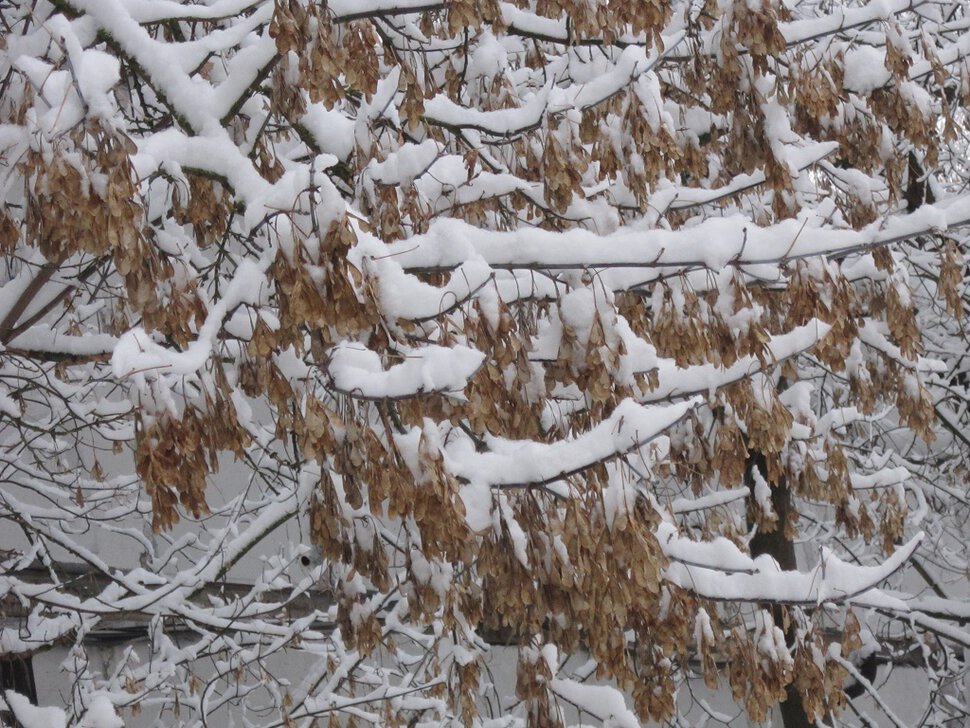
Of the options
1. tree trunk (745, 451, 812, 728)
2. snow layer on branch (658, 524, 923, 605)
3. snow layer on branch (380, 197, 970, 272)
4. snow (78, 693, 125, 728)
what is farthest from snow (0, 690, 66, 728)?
tree trunk (745, 451, 812, 728)

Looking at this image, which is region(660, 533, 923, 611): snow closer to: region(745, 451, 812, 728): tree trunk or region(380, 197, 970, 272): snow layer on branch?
region(380, 197, 970, 272): snow layer on branch

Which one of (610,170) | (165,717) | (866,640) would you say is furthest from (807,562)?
(610,170)

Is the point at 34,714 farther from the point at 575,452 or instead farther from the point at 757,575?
the point at 575,452

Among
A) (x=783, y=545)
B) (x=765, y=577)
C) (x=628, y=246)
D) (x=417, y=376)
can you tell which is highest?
(x=628, y=246)

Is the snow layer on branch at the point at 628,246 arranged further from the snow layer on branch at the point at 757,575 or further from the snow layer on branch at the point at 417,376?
the snow layer on branch at the point at 757,575

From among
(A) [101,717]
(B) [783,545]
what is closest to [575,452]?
(A) [101,717]

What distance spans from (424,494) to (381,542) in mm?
674

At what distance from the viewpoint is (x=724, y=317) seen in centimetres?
341

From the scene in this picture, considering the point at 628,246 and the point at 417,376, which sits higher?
the point at 628,246

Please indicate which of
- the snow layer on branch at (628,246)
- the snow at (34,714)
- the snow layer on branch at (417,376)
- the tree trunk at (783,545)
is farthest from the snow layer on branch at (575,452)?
the tree trunk at (783,545)

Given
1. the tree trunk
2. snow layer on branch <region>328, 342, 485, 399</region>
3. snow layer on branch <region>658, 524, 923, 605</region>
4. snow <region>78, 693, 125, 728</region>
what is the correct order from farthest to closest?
the tree trunk → snow <region>78, 693, 125, 728</region> → snow layer on branch <region>658, 524, 923, 605</region> → snow layer on branch <region>328, 342, 485, 399</region>

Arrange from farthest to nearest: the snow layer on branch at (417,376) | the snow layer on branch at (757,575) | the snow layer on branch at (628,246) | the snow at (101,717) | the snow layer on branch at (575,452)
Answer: the snow at (101,717)
the snow layer on branch at (757,575)
the snow layer on branch at (628,246)
the snow layer on branch at (575,452)
the snow layer on branch at (417,376)

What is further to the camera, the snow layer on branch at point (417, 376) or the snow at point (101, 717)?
the snow at point (101, 717)

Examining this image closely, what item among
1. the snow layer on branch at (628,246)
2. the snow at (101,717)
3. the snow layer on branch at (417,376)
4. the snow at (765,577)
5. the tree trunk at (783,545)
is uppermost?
the snow layer on branch at (628,246)
